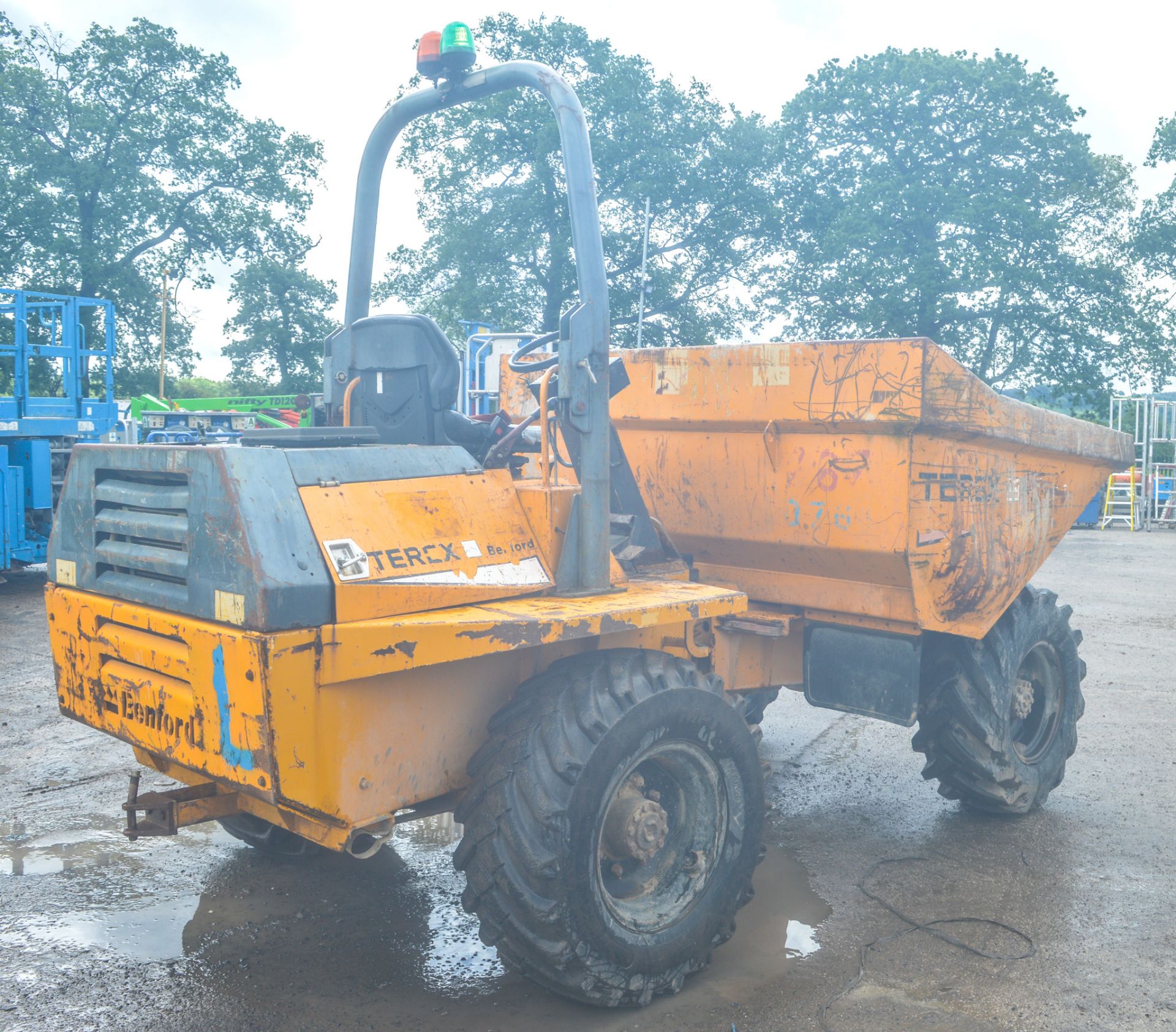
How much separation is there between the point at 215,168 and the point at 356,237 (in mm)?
29594

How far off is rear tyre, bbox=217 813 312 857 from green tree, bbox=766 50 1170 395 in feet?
87.7

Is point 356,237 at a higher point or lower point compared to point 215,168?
lower

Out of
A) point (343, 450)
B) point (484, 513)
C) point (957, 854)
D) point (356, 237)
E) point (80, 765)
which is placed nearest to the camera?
point (343, 450)

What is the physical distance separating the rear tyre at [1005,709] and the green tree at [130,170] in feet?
90.7

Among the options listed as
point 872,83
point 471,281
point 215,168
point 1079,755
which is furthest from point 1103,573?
point 215,168

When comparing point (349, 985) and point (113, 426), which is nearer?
point (349, 985)

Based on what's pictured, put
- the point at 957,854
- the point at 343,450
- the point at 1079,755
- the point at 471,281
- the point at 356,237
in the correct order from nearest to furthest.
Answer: the point at 343,450 → the point at 356,237 → the point at 957,854 → the point at 1079,755 → the point at 471,281

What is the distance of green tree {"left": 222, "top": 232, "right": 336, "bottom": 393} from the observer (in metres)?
32.4

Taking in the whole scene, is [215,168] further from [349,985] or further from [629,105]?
[349,985]

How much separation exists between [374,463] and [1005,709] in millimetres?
3252

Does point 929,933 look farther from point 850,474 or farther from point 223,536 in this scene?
point 223,536

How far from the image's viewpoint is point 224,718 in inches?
113

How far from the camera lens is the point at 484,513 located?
11.0 feet

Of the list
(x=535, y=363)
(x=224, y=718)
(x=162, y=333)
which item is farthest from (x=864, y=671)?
(x=162, y=333)
